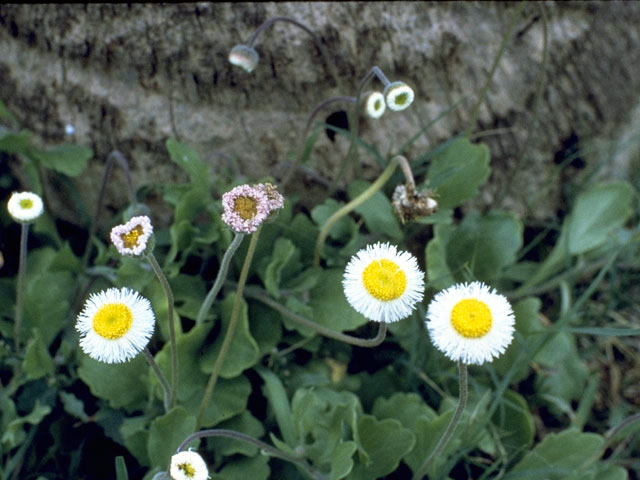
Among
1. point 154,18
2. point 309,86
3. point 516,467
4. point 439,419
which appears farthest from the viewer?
point 309,86

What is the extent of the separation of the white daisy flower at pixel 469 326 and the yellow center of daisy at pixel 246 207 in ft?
1.43

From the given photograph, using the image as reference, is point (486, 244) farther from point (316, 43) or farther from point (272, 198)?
point (272, 198)

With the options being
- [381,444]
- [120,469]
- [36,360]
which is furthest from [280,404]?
[36,360]

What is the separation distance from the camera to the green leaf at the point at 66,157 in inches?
95.0

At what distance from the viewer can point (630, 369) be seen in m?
2.80

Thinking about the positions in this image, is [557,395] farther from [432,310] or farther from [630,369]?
[432,310]

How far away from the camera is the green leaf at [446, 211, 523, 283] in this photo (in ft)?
8.08

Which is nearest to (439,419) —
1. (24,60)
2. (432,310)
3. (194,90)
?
(432,310)

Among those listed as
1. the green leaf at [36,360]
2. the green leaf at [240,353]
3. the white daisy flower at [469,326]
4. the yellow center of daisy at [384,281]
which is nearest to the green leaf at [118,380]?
the green leaf at [36,360]

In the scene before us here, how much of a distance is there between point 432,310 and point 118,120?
159 centimetres

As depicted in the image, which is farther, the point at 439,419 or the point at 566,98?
the point at 566,98

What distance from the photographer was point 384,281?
1434 mm

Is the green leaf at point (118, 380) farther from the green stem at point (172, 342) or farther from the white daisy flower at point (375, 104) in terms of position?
the white daisy flower at point (375, 104)

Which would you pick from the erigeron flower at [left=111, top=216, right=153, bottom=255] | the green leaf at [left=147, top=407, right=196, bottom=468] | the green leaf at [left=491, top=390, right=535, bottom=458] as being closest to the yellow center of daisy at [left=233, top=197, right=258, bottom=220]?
the erigeron flower at [left=111, top=216, right=153, bottom=255]
